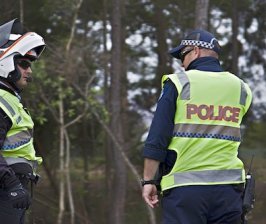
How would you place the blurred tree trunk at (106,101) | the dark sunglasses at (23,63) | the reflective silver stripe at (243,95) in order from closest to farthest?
the reflective silver stripe at (243,95), the dark sunglasses at (23,63), the blurred tree trunk at (106,101)

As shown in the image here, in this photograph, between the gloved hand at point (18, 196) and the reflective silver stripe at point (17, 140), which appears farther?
the reflective silver stripe at point (17, 140)

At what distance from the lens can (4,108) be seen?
390 centimetres

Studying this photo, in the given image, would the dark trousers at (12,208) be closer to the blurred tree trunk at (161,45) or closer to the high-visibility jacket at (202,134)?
the high-visibility jacket at (202,134)

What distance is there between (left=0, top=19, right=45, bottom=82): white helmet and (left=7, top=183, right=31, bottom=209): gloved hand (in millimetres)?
752

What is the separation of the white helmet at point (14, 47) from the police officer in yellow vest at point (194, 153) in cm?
99

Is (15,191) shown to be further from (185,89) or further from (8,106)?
(185,89)

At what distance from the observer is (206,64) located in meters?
3.90

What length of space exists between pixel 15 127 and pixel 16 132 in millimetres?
33

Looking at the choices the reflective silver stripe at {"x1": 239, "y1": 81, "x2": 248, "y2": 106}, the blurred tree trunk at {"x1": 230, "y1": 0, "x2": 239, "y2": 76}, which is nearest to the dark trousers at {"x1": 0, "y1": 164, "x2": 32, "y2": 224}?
the reflective silver stripe at {"x1": 239, "y1": 81, "x2": 248, "y2": 106}

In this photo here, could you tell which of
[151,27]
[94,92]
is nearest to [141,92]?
[151,27]

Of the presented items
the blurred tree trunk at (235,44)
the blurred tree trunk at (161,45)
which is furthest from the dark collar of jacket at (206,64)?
the blurred tree trunk at (235,44)

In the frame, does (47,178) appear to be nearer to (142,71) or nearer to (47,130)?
(47,130)

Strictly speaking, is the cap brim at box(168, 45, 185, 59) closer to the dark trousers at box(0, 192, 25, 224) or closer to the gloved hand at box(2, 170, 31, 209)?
the gloved hand at box(2, 170, 31, 209)

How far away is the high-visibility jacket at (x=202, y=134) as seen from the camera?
3715mm
